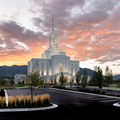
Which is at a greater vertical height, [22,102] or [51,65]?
[51,65]

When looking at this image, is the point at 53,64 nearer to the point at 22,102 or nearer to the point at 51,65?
the point at 51,65

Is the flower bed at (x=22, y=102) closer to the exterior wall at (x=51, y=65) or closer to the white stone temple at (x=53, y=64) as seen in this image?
the white stone temple at (x=53, y=64)

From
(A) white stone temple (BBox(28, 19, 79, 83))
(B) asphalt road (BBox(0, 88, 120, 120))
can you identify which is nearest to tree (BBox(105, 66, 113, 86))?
(A) white stone temple (BBox(28, 19, 79, 83))

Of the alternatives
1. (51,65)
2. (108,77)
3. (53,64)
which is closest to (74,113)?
(108,77)

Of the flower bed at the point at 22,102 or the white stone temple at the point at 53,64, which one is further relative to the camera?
the white stone temple at the point at 53,64

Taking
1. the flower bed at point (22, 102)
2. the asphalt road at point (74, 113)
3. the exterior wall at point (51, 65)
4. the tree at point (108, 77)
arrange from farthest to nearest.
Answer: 1. the exterior wall at point (51, 65)
2. the tree at point (108, 77)
3. the flower bed at point (22, 102)
4. the asphalt road at point (74, 113)

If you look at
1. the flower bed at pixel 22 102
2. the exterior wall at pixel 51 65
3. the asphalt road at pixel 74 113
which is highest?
the exterior wall at pixel 51 65

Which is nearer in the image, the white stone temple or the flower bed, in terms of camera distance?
the flower bed

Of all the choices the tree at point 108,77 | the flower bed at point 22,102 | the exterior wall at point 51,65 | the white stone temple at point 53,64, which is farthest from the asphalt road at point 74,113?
the exterior wall at point 51,65

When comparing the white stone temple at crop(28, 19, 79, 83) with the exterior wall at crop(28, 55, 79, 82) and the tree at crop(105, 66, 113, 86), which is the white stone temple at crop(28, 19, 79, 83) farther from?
the tree at crop(105, 66, 113, 86)

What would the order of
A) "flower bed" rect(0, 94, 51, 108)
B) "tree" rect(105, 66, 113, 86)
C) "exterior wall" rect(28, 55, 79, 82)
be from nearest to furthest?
"flower bed" rect(0, 94, 51, 108) < "tree" rect(105, 66, 113, 86) < "exterior wall" rect(28, 55, 79, 82)

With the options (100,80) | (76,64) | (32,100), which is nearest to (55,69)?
(76,64)

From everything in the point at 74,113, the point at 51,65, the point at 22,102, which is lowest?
the point at 74,113

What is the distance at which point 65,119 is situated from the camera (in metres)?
10.3
